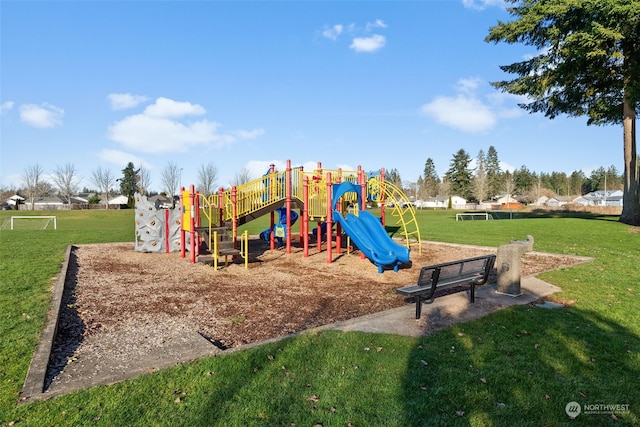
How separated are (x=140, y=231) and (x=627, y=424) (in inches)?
617

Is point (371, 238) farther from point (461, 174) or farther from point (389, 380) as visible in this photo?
point (461, 174)

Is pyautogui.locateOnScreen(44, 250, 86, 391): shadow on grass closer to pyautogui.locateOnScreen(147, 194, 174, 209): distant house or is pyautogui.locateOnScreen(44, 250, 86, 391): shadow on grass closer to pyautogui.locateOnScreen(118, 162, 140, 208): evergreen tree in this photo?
pyautogui.locateOnScreen(147, 194, 174, 209): distant house

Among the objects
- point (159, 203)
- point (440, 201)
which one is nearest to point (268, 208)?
point (159, 203)

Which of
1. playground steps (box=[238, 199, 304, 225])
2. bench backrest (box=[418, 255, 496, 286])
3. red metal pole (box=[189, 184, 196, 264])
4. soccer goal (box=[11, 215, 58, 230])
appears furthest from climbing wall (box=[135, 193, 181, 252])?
soccer goal (box=[11, 215, 58, 230])

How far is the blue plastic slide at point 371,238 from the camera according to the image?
36.6ft

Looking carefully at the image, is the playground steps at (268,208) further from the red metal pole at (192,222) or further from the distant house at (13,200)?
Answer: the distant house at (13,200)

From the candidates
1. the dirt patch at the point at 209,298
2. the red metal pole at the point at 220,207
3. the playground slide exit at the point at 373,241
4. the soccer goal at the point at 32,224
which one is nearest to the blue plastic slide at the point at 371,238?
the playground slide exit at the point at 373,241

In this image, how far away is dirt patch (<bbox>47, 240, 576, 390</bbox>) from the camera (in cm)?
576

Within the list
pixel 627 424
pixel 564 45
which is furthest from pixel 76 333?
pixel 564 45

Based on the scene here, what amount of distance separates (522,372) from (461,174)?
9613 cm

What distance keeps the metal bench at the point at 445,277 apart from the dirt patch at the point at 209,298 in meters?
1.08

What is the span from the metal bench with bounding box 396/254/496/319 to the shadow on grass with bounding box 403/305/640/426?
2.82 feet

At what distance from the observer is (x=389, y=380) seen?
4.12 metres

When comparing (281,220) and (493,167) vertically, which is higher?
(493,167)
